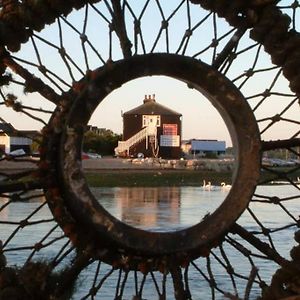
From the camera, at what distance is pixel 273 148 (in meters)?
3.10

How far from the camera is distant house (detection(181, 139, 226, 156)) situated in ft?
144

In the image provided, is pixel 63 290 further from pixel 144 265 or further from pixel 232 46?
pixel 232 46

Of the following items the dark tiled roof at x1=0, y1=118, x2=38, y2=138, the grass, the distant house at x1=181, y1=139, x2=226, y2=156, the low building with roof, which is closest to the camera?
the dark tiled roof at x1=0, y1=118, x2=38, y2=138

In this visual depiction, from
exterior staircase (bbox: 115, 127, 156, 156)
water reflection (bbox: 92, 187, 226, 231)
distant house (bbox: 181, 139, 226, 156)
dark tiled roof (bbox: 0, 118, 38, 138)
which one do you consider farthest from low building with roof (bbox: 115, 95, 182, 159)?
dark tiled roof (bbox: 0, 118, 38, 138)

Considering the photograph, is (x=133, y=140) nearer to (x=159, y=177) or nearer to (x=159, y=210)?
(x=159, y=177)

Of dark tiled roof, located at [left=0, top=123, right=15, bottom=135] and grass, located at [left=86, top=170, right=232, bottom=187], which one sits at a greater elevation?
grass, located at [left=86, top=170, right=232, bottom=187]

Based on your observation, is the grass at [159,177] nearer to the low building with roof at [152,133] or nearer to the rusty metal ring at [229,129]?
the low building with roof at [152,133]

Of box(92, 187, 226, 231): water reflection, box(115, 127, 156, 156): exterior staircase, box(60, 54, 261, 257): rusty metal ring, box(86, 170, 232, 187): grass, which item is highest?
box(115, 127, 156, 156): exterior staircase

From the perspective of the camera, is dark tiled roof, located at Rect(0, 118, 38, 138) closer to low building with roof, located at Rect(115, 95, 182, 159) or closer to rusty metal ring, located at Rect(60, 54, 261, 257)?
rusty metal ring, located at Rect(60, 54, 261, 257)

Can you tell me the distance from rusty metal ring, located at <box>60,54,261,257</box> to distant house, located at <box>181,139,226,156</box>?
40.4 m

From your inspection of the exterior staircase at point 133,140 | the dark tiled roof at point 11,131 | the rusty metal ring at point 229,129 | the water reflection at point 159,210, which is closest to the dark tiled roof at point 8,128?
the dark tiled roof at point 11,131

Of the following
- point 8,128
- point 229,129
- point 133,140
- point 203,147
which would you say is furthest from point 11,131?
point 203,147

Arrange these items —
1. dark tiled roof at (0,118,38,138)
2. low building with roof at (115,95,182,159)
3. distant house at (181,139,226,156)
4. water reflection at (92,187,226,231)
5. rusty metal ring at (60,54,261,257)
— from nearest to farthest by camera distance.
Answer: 1. rusty metal ring at (60,54,261,257)
2. dark tiled roof at (0,118,38,138)
3. water reflection at (92,187,226,231)
4. low building with roof at (115,95,182,159)
5. distant house at (181,139,226,156)

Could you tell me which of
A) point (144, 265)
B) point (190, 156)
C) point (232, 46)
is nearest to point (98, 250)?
point (144, 265)
